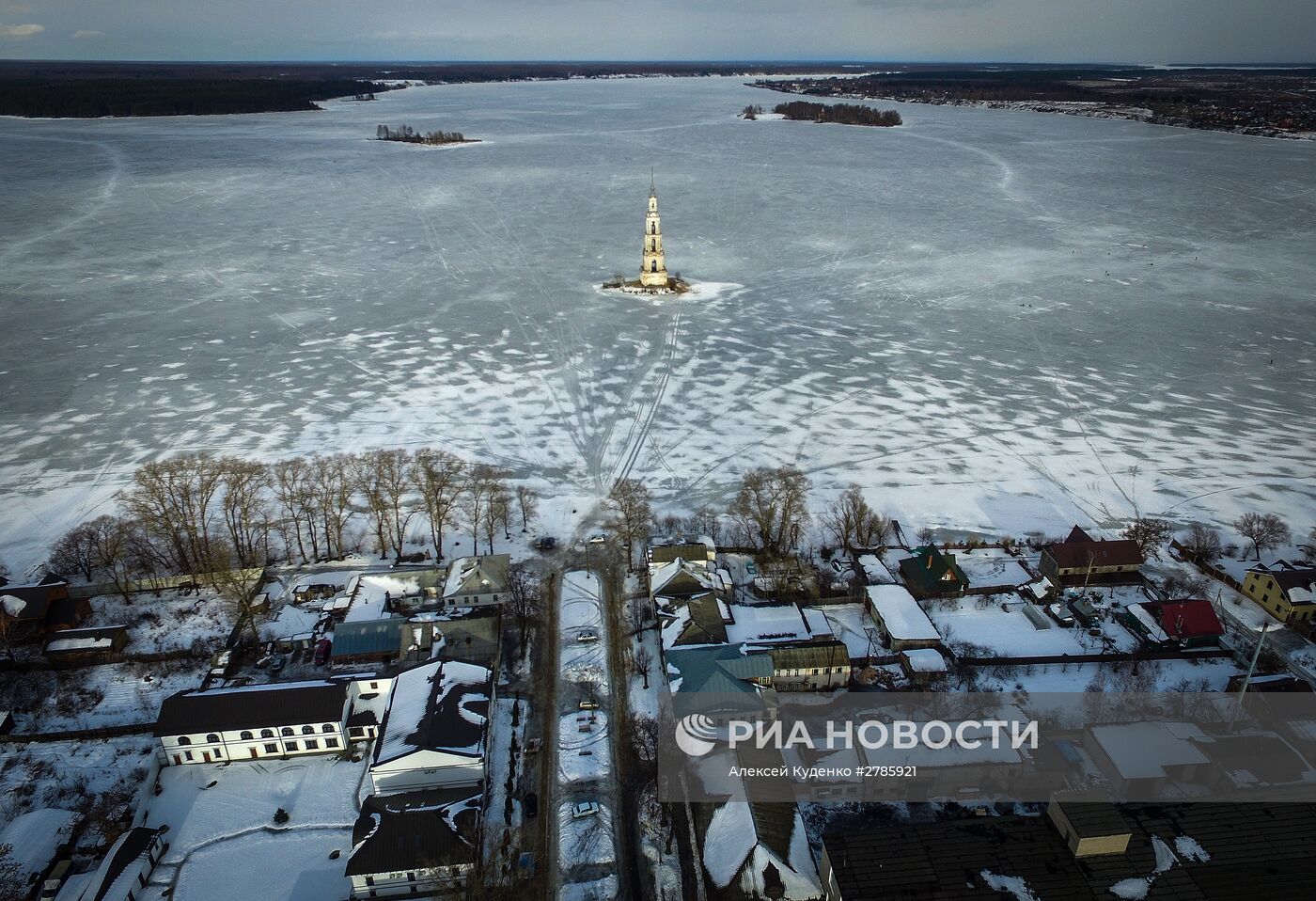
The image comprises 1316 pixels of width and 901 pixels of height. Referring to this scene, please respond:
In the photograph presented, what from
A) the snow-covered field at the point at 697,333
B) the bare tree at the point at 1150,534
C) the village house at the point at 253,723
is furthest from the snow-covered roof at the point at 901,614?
the village house at the point at 253,723

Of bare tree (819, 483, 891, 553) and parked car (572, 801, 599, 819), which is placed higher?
bare tree (819, 483, 891, 553)

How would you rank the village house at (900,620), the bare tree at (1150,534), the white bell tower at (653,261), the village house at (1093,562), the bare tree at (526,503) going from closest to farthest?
the village house at (900,620) → the village house at (1093,562) → the bare tree at (1150,534) → the bare tree at (526,503) → the white bell tower at (653,261)

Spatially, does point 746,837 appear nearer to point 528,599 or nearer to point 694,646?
point 694,646

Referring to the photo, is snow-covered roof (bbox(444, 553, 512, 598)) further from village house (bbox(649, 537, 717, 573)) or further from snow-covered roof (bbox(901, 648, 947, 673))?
snow-covered roof (bbox(901, 648, 947, 673))

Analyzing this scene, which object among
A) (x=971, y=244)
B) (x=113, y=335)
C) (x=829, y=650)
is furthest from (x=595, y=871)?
(x=971, y=244)

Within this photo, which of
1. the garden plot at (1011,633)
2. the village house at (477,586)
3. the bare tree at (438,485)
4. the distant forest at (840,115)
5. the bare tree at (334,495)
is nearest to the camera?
the garden plot at (1011,633)

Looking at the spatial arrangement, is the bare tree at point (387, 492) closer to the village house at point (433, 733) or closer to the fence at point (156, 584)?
the fence at point (156, 584)

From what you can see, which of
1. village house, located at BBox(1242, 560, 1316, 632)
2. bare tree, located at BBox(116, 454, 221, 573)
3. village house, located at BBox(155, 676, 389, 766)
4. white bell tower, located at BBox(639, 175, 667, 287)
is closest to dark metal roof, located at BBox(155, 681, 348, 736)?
village house, located at BBox(155, 676, 389, 766)
